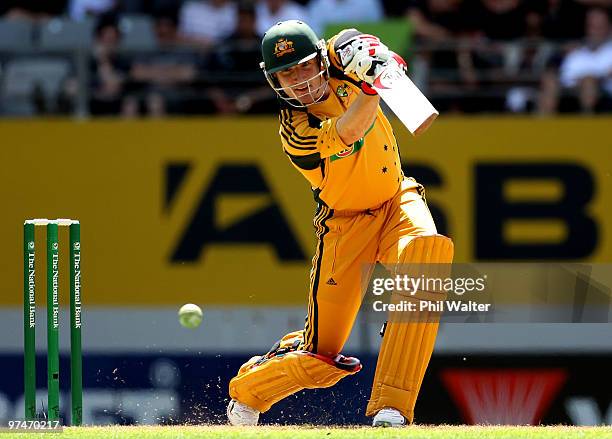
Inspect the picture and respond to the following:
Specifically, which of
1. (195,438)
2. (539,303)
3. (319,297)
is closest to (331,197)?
(319,297)

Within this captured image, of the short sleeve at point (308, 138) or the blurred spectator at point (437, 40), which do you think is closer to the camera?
the short sleeve at point (308, 138)

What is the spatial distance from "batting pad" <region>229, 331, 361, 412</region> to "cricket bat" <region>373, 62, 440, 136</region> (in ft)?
4.40

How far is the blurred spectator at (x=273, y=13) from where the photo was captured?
9.98 metres

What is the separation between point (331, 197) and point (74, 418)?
1.59 meters

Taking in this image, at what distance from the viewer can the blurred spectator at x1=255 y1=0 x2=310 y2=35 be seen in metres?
9.98

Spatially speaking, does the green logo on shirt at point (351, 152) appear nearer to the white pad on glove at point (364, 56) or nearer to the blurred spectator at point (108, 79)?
the white pad on glove at point (364, 56)

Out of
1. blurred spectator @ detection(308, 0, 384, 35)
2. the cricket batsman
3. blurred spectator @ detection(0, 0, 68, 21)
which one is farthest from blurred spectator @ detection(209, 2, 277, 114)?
the cricket batsman

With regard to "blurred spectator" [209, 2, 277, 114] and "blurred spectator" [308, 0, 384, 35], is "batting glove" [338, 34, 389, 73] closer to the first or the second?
"blurred spectator" [209, 2, 277, 114]

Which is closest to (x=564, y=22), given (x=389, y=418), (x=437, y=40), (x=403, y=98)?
(x=437, y=40)

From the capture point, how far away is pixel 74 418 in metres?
6.47

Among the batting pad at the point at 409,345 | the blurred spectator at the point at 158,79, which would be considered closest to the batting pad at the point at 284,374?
the batting pad at the point at 409,345

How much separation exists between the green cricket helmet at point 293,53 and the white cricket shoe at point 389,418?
56.2 inches

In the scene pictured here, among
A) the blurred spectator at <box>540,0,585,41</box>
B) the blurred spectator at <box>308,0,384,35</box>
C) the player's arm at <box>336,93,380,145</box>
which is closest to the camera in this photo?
the player's arm at <box>336,93,380,145</box>

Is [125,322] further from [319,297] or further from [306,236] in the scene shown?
[319,297]
